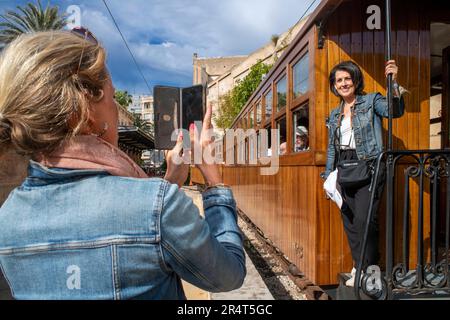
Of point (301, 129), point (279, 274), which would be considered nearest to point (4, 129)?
point (301, 129)

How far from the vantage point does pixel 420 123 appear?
3561 mm

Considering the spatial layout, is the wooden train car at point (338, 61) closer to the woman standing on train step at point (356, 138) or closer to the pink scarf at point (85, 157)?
the woman standing on train step at point (356, 138)

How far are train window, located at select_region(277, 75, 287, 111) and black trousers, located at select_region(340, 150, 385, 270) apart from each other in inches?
64.6

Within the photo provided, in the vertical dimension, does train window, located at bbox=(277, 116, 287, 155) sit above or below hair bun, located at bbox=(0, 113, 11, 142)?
above

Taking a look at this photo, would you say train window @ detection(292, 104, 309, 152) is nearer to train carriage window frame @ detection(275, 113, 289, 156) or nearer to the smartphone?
train carriage window frame @ detection(275, 113, 289, 156)

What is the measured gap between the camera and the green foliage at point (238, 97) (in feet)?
84.3

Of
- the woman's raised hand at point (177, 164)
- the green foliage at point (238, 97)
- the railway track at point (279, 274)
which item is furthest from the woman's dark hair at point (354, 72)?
the green foliage at point (238, 97)

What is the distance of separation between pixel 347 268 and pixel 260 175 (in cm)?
330

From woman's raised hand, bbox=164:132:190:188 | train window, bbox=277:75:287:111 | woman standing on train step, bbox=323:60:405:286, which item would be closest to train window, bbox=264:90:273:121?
train window, bbox=277:75:287:111

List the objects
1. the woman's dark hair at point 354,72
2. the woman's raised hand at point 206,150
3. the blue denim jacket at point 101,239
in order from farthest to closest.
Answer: the woman's dark hair at point 354,72 → the woman's raised hand at point 206,150 → the blue denim jacket at point 101,239

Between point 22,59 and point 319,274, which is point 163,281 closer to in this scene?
point 22,59

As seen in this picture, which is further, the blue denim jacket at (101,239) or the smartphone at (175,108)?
the smartphone at (175,108)

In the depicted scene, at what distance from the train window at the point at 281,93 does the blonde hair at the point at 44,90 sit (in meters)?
3.91

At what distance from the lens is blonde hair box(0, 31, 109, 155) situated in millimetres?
979
